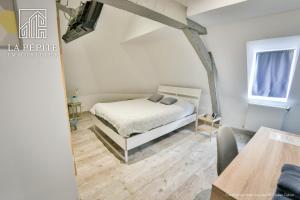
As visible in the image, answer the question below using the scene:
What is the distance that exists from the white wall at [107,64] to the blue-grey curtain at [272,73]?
2926 millimetres

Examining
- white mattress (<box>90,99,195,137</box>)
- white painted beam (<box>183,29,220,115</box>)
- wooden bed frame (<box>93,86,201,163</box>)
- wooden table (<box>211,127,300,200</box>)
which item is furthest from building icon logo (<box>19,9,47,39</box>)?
white painted beam (<box>183,29,220,115</box>)

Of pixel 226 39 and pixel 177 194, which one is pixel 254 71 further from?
pixel 177 194

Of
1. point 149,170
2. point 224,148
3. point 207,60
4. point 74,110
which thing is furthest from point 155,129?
point 74,110

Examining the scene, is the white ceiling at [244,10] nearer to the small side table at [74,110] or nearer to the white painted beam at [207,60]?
the white painted beam at [207,60]

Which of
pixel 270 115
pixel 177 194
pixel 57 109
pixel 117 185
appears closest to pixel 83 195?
pixel 117 185

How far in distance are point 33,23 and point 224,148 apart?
70.5 inches

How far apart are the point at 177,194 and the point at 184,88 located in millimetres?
2966

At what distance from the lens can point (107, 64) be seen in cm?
447

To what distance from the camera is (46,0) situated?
1.02 meters

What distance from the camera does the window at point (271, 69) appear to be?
256cm

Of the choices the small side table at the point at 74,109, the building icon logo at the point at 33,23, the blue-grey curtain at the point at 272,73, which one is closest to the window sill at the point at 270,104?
the blue-grey curtain at the point at 272,73

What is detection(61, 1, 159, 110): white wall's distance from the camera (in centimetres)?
358

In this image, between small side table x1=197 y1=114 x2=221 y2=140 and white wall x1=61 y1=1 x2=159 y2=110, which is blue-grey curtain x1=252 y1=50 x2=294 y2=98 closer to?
small side table x1=197 y1=114 x2=221 y2=140

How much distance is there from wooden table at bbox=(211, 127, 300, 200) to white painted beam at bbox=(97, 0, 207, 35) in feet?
6.03
